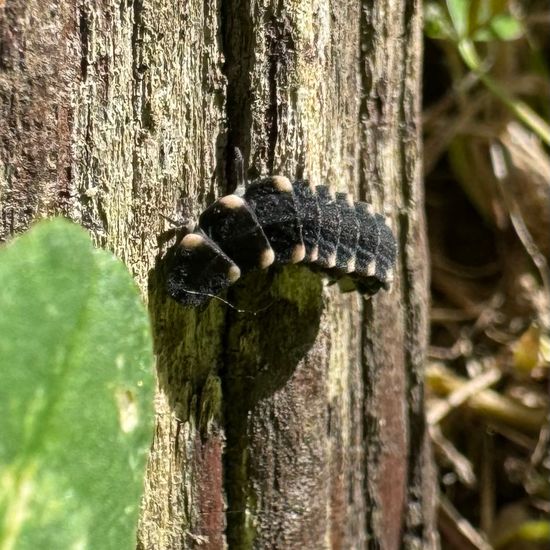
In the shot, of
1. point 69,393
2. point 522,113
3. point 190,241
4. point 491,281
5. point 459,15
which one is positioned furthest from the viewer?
point 491,281

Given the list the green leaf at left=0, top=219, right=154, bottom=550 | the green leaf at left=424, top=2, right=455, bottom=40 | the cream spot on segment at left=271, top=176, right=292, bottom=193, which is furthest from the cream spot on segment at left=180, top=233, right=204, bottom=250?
the green leaf at left=424, top=2, right=455, bottom=40

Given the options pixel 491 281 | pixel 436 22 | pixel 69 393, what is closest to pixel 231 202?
pixel 69 393

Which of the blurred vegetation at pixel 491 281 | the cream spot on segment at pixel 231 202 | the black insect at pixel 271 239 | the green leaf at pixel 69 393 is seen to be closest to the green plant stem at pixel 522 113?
the blurred vegetation at pixel 491 281

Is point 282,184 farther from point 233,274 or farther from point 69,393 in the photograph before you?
point 69,393

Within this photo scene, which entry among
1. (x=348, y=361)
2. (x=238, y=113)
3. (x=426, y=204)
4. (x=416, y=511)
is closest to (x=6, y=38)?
(x=238, y=113)

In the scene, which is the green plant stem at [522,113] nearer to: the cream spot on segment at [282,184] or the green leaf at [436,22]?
the green leaf at [436,22]

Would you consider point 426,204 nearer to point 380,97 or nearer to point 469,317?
point 469,317
